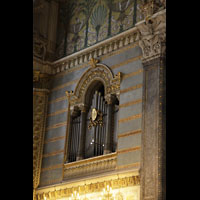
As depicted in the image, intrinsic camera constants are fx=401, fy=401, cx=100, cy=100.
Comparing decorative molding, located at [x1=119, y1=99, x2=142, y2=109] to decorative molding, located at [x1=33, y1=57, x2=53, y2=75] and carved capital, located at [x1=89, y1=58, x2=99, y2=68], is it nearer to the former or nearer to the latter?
carved capital, located at [x1=89, y1=58, x2=99, y2=68]

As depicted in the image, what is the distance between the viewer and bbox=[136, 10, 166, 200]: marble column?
10.6 m

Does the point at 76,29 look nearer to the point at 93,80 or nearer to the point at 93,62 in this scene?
the point at 93,62

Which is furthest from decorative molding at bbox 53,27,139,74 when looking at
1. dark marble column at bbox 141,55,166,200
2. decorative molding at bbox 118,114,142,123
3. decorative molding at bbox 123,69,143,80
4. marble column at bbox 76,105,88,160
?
decorative molding at bbox 118,114,142,123

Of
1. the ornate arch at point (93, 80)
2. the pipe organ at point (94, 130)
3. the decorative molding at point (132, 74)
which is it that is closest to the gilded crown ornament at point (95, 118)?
the pipe organ at point (94, 130)

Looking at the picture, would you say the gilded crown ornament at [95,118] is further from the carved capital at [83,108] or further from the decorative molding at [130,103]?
the decorative molding at [130,103]

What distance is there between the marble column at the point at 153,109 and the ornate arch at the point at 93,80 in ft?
4.28

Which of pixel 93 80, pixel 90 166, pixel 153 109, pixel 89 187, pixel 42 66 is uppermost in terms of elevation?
pixel 42 66

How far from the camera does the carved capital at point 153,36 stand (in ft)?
38.6

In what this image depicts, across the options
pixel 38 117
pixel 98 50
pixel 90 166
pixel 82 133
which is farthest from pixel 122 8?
pixel 90 166

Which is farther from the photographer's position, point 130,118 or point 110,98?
point 110,98

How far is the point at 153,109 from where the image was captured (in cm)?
1128

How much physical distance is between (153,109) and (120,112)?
133cm
